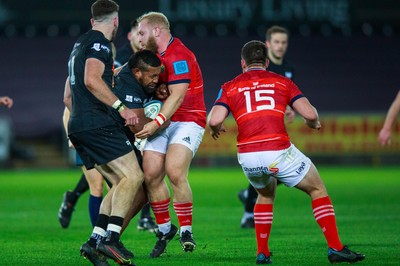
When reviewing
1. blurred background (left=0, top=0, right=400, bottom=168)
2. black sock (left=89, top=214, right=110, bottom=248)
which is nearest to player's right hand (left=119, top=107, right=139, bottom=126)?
black sock (left=89, top=214, right=110, bottom=248)

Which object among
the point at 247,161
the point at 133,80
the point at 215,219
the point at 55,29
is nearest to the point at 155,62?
the point at 133,80

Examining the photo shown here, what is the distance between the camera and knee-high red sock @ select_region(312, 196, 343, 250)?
8.48 meters

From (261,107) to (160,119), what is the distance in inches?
37.3

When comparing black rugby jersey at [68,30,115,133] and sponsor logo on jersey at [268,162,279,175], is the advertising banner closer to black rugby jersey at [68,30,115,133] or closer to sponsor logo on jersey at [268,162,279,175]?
sponsor logo on jersey at [268,162,279,175]

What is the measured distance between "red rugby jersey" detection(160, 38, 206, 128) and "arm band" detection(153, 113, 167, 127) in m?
0.45

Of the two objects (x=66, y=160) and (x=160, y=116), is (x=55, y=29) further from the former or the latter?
(x=160, y=116)

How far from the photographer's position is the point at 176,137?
9.43 metres

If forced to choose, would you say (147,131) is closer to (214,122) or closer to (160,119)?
(160,119)

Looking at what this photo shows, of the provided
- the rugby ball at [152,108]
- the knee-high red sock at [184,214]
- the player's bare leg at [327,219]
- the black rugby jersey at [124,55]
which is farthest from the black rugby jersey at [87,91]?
the black rugby jersey at [124,55]

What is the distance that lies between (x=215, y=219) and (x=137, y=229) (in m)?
1.65

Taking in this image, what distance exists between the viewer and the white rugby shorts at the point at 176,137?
369 inches

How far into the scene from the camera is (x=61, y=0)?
2636 centimetres

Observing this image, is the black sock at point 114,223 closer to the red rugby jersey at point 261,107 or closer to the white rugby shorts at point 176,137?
the white rugby shorts at point 176,137

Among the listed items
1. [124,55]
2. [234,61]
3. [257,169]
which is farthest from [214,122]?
[234,61]
